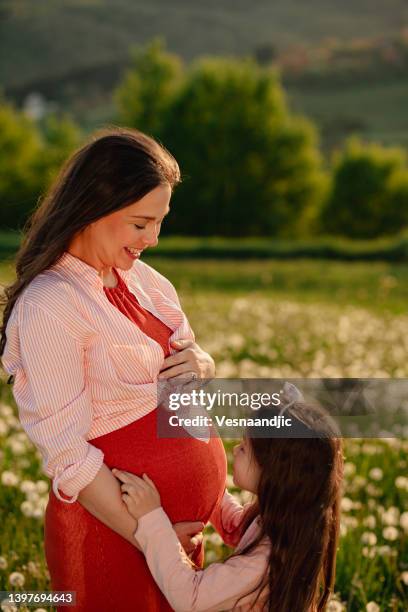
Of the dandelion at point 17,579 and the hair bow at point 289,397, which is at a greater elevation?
the hair bow at point 289,397

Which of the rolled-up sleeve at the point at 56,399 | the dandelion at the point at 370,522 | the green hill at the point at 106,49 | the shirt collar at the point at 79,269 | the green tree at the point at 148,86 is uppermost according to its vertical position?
the green hill at the point at 106,49

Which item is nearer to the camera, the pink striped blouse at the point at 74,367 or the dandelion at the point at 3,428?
the pink striped blouse at the point at 74,367

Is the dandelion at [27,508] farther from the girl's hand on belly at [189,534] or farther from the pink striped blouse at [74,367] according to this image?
the pink striped blouse at [74,367]

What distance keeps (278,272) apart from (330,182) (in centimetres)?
3792

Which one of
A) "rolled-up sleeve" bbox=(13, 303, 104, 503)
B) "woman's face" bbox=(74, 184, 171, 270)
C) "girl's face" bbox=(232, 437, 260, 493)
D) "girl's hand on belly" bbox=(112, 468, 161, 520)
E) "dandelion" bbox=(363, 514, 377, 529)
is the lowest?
"dandelion" bbox=(363, 514, 377, 529)

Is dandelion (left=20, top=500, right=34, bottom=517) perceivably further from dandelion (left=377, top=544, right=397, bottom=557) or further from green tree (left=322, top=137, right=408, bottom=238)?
green tree (left=322, top=137, right=408, bottom=238)

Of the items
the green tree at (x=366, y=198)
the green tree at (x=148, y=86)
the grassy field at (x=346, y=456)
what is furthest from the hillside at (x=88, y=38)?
the grassy field at (x=346, y=456)

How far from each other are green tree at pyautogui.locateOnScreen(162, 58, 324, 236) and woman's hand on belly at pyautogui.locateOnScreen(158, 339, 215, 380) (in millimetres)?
53292

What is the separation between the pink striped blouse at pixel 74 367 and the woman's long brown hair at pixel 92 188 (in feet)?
0.25

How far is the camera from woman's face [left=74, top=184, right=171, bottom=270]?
8.67ft

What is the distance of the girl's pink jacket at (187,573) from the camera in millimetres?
2652

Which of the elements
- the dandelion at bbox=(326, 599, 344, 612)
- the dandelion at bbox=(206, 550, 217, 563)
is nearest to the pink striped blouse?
the dandelion at bbox=(326, 599, 344, 612)

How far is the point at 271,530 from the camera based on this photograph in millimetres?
2744

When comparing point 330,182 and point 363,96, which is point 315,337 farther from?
point 363,96
